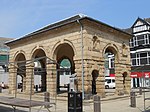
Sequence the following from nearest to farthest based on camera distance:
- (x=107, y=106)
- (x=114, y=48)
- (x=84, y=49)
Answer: (x=107, y=106)
(x=84, y=49)
(x=114, y=48)

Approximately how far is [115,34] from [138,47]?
63.4 feet

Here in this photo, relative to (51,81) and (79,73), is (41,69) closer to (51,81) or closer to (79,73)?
(51,81)

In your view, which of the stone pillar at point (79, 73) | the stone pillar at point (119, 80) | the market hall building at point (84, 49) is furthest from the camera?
the stone pillar at point (119, 80)

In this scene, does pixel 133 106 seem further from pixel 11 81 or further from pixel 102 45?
pixel 11 81

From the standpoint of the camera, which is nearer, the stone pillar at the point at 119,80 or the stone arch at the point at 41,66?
the stone pillar at the point at 119,80

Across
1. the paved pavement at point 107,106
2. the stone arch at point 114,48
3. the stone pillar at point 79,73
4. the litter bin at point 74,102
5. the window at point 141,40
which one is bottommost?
the paved pavement at point 107,106

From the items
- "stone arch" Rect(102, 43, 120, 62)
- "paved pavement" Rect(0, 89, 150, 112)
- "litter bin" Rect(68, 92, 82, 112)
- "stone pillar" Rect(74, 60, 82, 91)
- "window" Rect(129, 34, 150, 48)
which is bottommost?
"paved pavement" Rect(0, 89, 150, 112)

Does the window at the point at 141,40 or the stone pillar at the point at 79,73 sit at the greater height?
the window at the point at 141,40

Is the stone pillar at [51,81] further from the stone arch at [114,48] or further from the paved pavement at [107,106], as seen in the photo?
the stone arch at [114,48]

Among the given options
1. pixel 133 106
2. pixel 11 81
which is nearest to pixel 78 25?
pixel 133 106

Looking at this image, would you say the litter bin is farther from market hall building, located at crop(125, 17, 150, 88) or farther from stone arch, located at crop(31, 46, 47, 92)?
market hall building, located at crop(125, 17, 150, 88)

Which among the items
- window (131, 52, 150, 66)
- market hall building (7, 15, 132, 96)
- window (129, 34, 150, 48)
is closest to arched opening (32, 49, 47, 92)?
market hall building (7, 15, 132, 96)

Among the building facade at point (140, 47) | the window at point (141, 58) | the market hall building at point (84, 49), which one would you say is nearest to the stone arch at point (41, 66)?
the market hall building at point (84, 49)

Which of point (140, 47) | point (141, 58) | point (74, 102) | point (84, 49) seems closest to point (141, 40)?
point (140, 47)
